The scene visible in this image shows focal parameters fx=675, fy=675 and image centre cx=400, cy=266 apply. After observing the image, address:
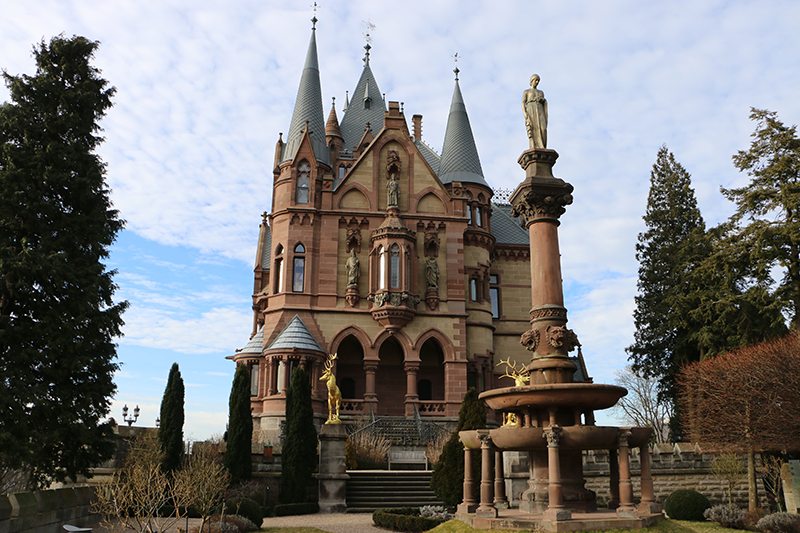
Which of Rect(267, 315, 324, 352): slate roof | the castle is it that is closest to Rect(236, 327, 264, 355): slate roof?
the castle

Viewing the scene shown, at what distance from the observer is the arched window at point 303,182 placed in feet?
125

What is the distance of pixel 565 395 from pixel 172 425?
1674 cm

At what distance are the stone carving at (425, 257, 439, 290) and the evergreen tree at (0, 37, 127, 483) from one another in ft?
67.2

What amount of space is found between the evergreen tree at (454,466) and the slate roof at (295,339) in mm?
15171

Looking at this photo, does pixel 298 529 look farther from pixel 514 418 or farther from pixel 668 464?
pixel 668 464

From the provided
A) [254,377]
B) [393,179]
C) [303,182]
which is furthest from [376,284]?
[254,377]

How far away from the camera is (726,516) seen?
69.7 ft

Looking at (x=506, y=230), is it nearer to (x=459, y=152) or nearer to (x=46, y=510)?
(x=459, y=152)

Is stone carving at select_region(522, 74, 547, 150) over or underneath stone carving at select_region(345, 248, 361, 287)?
underneath

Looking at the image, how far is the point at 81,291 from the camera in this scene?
57.5 feet

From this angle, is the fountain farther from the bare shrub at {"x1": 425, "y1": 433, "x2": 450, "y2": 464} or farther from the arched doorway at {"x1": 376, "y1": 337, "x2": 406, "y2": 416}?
the arched doorway at {"x1": 376, "y1": 337, "x2": 406, "y2": 416}

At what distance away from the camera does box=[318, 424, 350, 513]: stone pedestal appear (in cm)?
2315

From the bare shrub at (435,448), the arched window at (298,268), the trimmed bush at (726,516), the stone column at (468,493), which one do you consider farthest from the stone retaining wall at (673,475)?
the arched window at (298,268)

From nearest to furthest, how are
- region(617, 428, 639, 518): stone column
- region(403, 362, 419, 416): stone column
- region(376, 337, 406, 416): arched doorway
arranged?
1. region(617, 428, 639, 518): stone column
2. region(403, 362, 419, 416): stone column
3. region(376, 337, 406, 416): arched doorway
